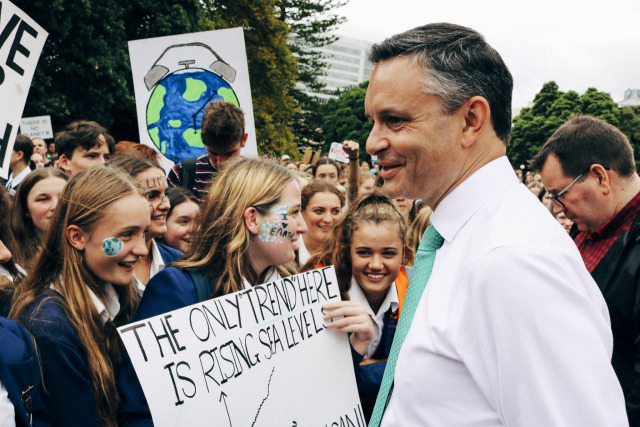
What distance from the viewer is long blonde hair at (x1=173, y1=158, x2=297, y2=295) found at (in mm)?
2299

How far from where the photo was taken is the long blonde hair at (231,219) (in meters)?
2.30

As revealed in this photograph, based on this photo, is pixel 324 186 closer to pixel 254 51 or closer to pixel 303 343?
pixel 303 343

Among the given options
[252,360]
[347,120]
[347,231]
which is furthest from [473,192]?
[347,120]

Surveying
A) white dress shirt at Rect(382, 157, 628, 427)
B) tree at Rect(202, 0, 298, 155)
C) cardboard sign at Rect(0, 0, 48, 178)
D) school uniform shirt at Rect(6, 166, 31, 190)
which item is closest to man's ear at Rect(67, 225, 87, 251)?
cardboard sign at Rect(0, 0, 48, 178)

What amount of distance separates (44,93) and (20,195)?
512 inches

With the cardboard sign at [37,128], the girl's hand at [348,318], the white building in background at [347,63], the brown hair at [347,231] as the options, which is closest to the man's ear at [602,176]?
the brown hair at [347,231]

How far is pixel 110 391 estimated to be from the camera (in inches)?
80.7

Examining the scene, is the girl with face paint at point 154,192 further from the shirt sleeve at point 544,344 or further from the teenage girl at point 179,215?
the shirt sleeve at point 544,344

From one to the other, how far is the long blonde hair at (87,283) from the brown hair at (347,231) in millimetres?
1249

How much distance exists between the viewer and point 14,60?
339cm

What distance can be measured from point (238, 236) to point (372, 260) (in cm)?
112

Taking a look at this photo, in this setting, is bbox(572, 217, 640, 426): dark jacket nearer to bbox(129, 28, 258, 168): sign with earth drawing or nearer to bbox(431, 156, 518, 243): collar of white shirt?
bbox(431, 156, 518, 243): collar of white shirt

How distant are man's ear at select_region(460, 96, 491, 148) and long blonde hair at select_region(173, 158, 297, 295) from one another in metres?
1.19

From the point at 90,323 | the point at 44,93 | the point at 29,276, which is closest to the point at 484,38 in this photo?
the point at 90,323
